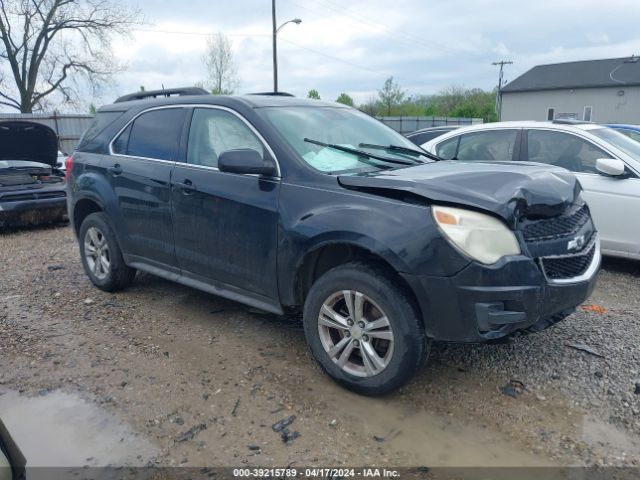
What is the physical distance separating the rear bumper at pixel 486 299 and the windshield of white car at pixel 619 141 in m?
3.53

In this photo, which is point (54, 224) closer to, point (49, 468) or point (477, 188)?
point (49, 468)

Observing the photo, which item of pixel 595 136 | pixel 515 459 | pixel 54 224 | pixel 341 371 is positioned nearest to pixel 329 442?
pixel 341 371

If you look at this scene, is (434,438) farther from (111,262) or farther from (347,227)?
(111,262)

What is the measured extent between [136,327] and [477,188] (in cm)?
300

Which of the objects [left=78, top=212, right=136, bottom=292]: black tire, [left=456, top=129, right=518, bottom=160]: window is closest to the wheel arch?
[left=78, top=212, right=136, bottom=292]: black tire

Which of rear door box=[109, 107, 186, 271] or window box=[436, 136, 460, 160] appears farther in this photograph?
window box=[436, 136, 460, 160]

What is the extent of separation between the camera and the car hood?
28.3ft

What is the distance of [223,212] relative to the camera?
153 inches

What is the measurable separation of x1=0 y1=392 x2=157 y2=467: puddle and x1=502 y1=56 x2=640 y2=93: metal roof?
45.4 m

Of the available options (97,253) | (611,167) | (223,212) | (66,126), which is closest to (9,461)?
(223,212)

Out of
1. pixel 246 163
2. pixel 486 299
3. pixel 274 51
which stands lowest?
pixel 486 299

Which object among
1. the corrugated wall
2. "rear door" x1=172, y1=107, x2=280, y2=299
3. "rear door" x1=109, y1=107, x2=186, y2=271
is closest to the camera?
"rear door" x1=172, y1=107, x2=280, y2=299

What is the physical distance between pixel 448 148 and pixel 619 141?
191 cm

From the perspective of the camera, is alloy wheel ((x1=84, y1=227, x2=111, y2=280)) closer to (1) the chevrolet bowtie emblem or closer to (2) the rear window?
(2) the rear window
